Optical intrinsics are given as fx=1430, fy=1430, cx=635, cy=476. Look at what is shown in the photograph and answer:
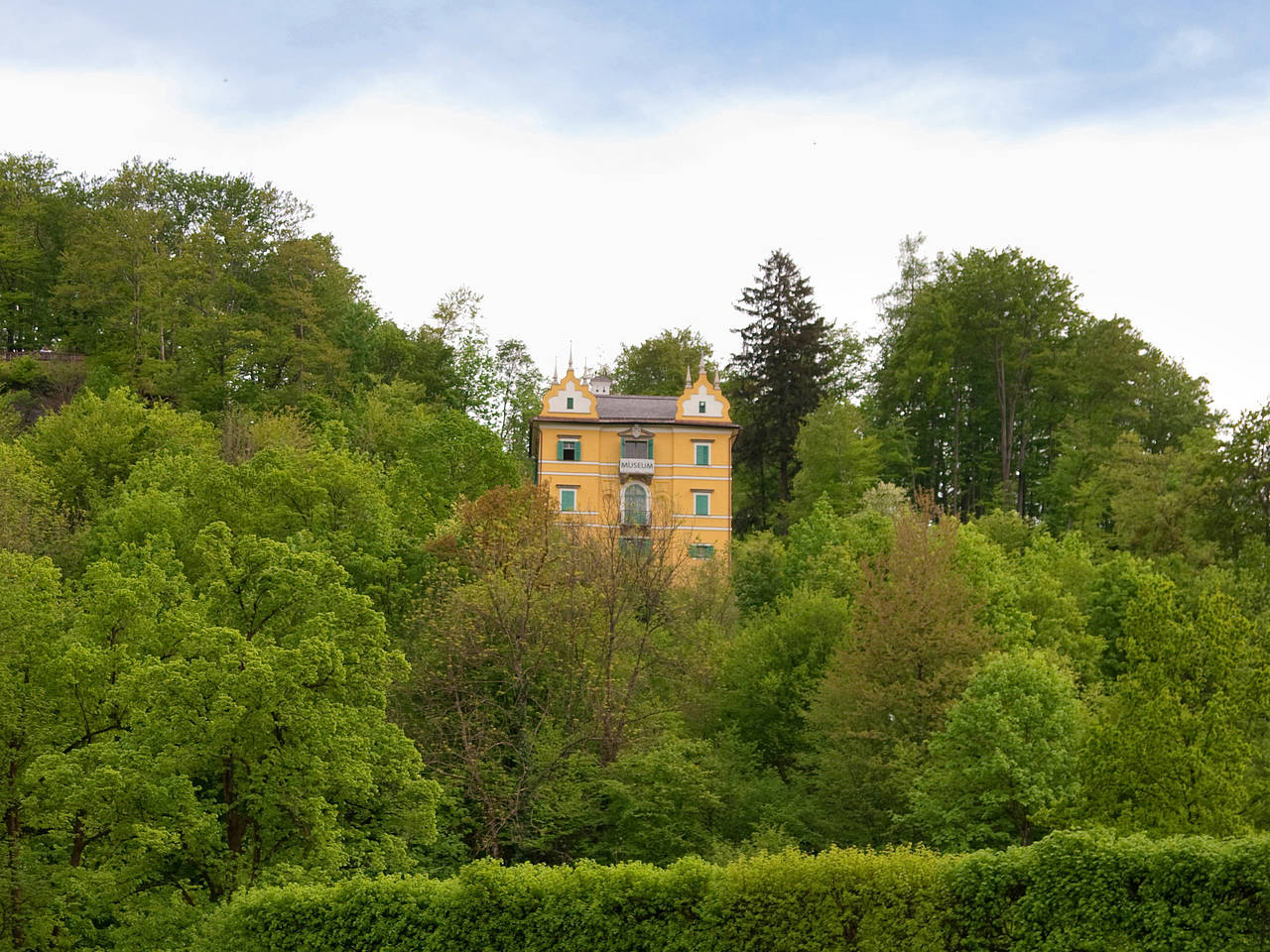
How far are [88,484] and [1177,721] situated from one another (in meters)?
44.0

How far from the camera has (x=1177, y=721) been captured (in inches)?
1117

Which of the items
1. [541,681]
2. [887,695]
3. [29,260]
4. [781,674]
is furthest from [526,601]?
[29,260]

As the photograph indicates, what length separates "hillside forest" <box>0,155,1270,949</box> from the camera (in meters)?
29.5

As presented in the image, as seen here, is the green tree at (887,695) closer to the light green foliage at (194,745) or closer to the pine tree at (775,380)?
the light green foliage at (194,745)

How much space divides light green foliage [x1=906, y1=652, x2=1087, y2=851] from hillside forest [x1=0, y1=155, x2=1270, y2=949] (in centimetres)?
10

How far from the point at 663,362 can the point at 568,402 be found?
67.8ft

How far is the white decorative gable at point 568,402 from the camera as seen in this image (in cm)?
6894

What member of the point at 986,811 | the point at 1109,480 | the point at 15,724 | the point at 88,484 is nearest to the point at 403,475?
the point at 88,484

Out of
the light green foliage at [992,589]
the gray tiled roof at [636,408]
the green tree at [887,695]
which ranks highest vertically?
the gray tiled roof at [636,408]

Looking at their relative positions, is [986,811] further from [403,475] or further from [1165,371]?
[1165,371]

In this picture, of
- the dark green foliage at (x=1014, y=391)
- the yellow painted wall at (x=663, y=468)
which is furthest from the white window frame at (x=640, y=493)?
the dark green foliage at (x=1014, y=391)

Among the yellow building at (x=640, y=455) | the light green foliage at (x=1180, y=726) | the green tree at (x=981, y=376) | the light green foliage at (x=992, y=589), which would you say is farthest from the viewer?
the green tree at (x=981, y=376)

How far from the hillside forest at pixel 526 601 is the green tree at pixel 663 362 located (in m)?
5.45

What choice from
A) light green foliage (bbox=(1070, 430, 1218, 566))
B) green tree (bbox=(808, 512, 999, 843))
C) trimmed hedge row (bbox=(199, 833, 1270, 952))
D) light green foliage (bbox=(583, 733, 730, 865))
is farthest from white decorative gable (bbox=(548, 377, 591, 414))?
trimmed hedge row (bbox=(199, 833, 1270, 952))
